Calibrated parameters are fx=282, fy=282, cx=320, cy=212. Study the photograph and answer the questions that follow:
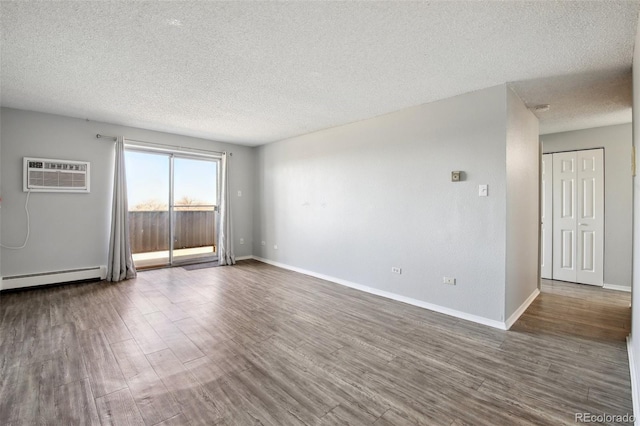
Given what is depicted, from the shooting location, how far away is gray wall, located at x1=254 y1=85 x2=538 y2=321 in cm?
308

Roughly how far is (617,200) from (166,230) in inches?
309

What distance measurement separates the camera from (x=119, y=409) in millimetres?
1767

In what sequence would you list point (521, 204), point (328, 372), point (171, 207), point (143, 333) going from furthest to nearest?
point (171, 207) → point (521, 204) → point (143, 333) → point (328, 372)

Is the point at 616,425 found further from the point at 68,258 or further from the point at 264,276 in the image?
the point at 68,258

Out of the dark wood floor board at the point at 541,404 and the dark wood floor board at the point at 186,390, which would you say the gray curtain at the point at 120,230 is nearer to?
the dark wood floor board at the point at 186,390

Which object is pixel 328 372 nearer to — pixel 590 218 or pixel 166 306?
pixel 166 306

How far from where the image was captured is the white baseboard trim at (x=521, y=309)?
306 centimetres

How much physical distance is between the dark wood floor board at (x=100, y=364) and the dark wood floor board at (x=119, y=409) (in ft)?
0.26

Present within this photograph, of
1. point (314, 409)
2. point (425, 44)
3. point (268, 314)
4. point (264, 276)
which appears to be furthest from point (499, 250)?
point (264, 276)

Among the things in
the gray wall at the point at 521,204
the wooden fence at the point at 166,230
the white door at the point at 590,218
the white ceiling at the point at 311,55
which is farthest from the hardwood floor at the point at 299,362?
the white ceiling at the point at 311,55

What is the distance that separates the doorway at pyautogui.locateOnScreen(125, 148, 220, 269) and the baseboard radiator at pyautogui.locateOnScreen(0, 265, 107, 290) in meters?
0.76

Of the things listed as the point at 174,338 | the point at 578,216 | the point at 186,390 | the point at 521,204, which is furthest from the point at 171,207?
the point at 578,216

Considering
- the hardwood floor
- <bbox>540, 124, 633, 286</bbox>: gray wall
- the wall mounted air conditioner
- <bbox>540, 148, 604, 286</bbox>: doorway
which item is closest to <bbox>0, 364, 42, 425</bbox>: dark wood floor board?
the hardwood floor

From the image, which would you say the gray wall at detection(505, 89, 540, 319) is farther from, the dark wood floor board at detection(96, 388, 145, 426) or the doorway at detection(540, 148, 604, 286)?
the dark wood floor board at detection(96, 388, 145, 426)
